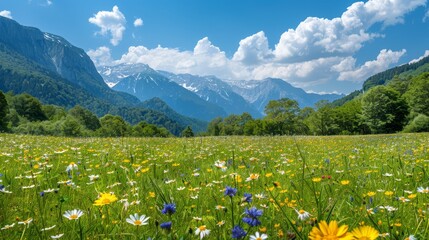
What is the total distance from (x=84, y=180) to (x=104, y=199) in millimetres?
3228

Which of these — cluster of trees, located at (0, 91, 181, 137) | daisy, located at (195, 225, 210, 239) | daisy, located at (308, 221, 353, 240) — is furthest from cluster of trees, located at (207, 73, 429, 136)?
daisy, located at (308, 221, 353, 240)

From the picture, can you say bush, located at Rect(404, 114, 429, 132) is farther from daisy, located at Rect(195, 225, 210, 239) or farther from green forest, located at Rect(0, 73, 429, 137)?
daisy, located at Rect(195, 225, 210, 239)

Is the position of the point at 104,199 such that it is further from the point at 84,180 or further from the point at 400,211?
the point at 84,180

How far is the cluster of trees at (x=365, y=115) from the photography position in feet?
250

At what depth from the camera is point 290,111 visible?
355ft

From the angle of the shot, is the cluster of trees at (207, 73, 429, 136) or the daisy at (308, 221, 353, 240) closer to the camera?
the daisy at (308, 221, 353, 240)

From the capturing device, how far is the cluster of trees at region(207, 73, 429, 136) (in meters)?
76.2

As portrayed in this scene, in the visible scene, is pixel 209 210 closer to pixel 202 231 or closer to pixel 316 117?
pixel 202 231

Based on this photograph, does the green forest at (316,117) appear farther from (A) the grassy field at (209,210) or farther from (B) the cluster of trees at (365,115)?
(A) the grassy field at (209,210)

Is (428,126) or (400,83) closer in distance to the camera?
(428,126)

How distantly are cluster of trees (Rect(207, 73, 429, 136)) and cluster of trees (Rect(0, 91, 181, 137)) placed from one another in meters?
40.2

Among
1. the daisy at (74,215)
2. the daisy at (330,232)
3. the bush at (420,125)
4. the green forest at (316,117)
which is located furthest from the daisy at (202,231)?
the bush at (420,125)

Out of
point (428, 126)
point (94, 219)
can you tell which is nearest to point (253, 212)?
point (94, 219)

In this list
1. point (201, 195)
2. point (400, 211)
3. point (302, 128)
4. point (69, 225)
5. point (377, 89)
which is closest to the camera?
point (69, 225)
